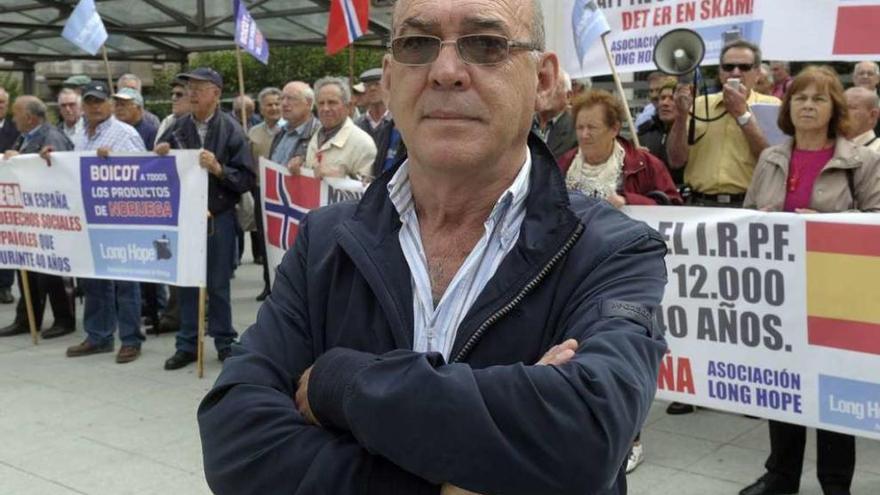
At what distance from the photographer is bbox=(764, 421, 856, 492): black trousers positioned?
439cm

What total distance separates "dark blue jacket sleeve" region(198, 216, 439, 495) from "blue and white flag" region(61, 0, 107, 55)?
742 cm

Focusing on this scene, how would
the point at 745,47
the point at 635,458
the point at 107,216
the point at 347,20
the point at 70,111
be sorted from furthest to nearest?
the point at 70,111, the point at 347,20, the point at 107,216, the point at 745,47, the point at 635,458

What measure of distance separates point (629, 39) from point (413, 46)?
4670 millimetres

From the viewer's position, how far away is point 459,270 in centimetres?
162

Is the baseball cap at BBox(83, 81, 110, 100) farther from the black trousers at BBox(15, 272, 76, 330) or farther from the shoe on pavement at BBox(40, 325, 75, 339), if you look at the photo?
the shoe on pavement at BBox(40, 325, 75, 339)

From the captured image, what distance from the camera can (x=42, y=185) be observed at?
775 cm

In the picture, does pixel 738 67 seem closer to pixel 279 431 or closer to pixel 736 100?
pixel 736 100

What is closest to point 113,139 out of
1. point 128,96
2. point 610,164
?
point 128,96

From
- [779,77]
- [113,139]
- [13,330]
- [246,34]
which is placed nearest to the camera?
[113,139]

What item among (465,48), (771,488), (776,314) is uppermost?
(465,48)

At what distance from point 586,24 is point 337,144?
2.13 metres

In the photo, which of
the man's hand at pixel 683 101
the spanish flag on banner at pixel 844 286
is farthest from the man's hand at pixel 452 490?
the man's hand at pixel 683 101

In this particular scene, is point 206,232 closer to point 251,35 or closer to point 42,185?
point 42,185

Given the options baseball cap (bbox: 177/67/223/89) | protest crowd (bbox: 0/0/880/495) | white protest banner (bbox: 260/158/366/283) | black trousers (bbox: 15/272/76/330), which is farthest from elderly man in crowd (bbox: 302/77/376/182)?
black trousers (bbox: 15/272/76/330)
